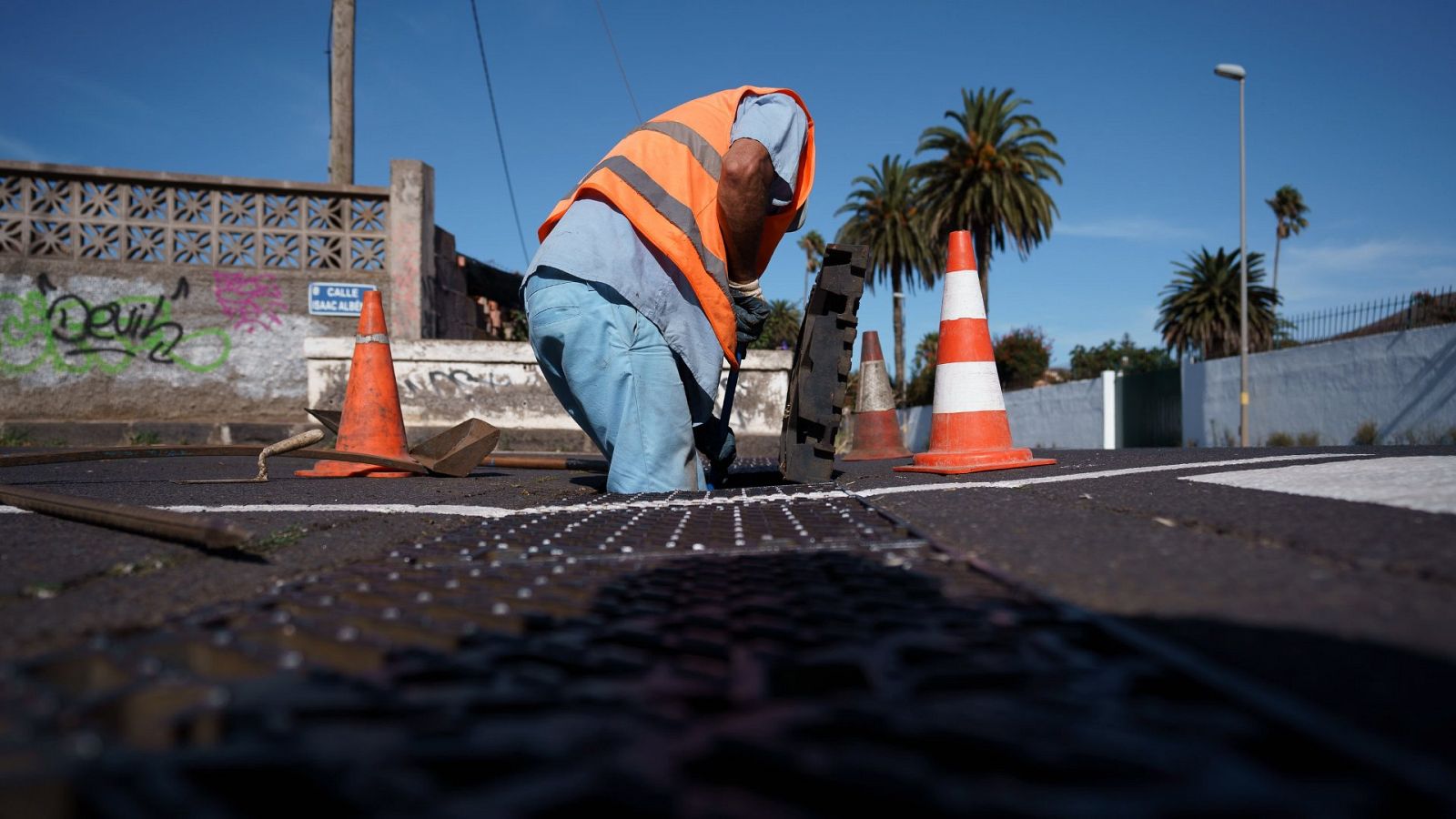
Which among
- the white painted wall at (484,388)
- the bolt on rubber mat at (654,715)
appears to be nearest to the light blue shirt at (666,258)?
the bolt on rubber mat at (654,715)

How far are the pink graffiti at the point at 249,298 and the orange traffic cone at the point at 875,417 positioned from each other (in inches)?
318

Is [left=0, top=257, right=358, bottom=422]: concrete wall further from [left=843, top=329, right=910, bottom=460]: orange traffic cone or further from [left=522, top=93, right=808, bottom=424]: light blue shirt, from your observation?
[left=522, top=93, right=808, bottom=424]: light blue shirt

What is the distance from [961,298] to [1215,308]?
4271 cm

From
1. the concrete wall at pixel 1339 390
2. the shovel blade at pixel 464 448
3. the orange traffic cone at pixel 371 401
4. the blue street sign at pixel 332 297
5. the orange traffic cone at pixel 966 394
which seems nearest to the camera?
the orange traffic cone at pixel 966 394

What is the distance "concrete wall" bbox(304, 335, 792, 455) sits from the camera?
10.4 m

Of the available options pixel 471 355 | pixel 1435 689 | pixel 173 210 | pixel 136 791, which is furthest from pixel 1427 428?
pixel 173 210

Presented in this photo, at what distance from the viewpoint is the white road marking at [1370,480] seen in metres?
2.24

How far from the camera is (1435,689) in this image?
91 cm

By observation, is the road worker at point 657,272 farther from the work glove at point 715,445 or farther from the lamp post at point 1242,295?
the lamp post at point 1242,295

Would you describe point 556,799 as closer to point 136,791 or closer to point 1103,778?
point 136,791

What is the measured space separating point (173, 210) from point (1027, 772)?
13.8 metres

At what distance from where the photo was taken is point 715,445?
4.63m

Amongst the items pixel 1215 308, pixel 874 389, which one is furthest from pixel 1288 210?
pixel 874 389

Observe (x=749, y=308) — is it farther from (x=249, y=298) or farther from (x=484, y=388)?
(x=249, y=298)
